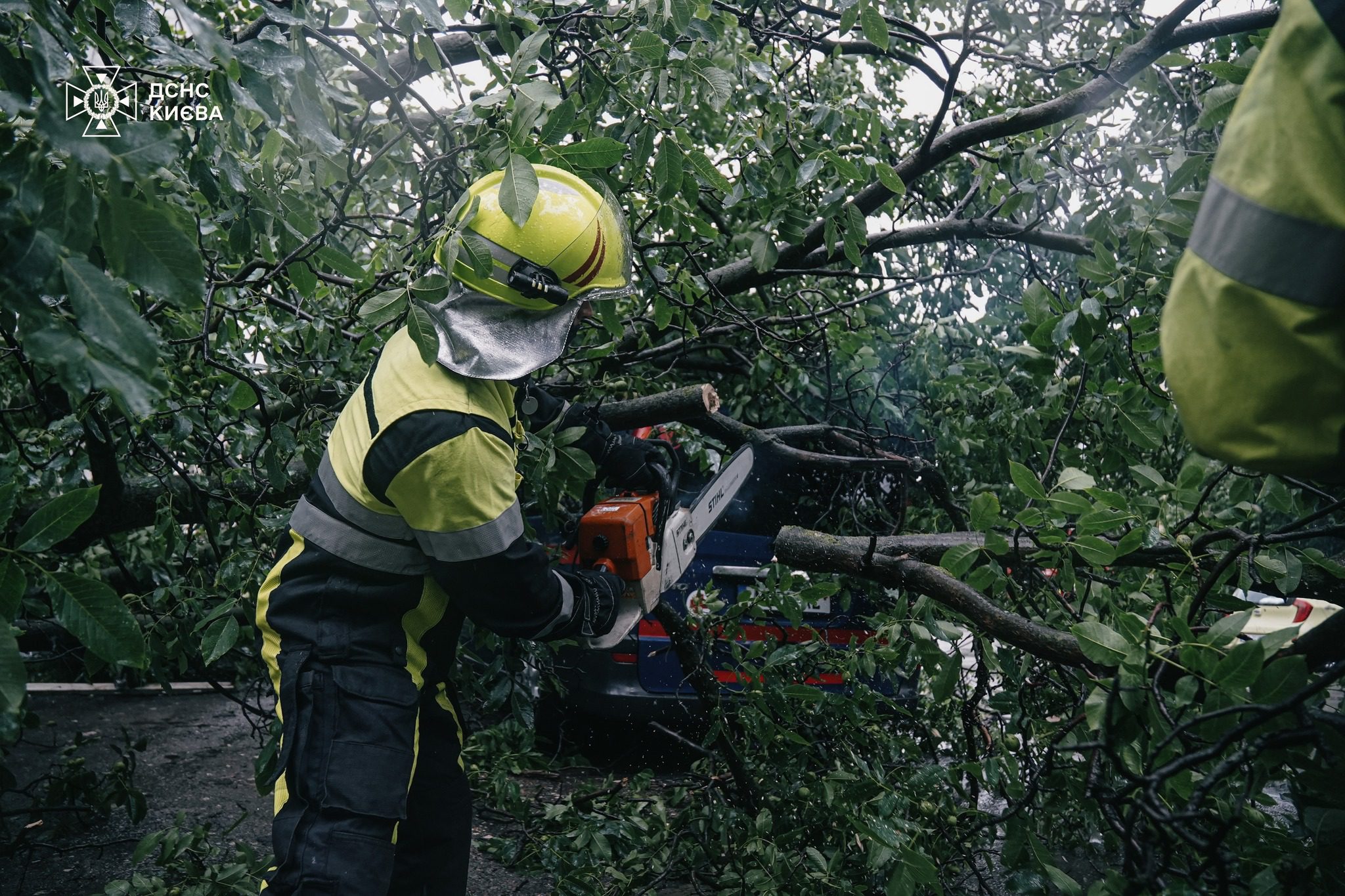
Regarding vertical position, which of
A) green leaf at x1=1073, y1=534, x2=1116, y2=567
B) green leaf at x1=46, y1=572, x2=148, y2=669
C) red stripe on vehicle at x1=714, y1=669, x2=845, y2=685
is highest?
green leaf at x1=1073, y1=534, x2=1116, y2=567

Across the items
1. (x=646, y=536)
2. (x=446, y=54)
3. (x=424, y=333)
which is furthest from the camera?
(x=446, y=54)

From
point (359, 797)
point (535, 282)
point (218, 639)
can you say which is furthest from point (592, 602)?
point (218, 639)

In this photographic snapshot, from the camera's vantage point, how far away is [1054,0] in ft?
10.5

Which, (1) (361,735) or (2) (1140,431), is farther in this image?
(2) (1140,431)

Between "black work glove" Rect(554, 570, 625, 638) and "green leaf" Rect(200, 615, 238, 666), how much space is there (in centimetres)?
83

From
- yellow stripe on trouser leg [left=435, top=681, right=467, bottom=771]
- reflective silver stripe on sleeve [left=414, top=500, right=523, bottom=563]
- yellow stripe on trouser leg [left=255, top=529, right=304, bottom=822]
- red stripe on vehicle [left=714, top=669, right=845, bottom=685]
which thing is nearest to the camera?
reflective silver stripe on sleeve [left=414, top=500, right=523, bottom=563]

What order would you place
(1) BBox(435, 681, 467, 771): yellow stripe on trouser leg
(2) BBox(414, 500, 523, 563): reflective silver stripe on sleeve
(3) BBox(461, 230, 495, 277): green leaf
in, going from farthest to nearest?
(1) BBox(435, 681, 467, 771): yellow stripe on trouser leg < (2) BBox(414, 500, 523, 563): reflective silver stripe on sleeve < (3) BBox(461, 230, 495, 277): green leaf

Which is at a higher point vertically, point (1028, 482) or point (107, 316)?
point (107, 316)

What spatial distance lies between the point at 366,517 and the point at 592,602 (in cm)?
62

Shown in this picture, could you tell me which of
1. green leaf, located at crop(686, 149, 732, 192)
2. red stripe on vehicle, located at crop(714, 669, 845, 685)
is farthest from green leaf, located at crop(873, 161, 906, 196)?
red stripe on vehicle, located at crop(714, 669, 845, 685)

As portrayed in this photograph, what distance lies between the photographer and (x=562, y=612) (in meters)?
2.19

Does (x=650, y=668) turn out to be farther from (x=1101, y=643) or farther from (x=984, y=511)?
(x=1101, y=643)

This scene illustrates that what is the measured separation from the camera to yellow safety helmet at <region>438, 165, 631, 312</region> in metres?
2.07

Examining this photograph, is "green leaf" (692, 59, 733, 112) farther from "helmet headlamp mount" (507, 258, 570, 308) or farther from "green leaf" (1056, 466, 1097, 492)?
"green leaf" (1056, 466, 1097, 492)
